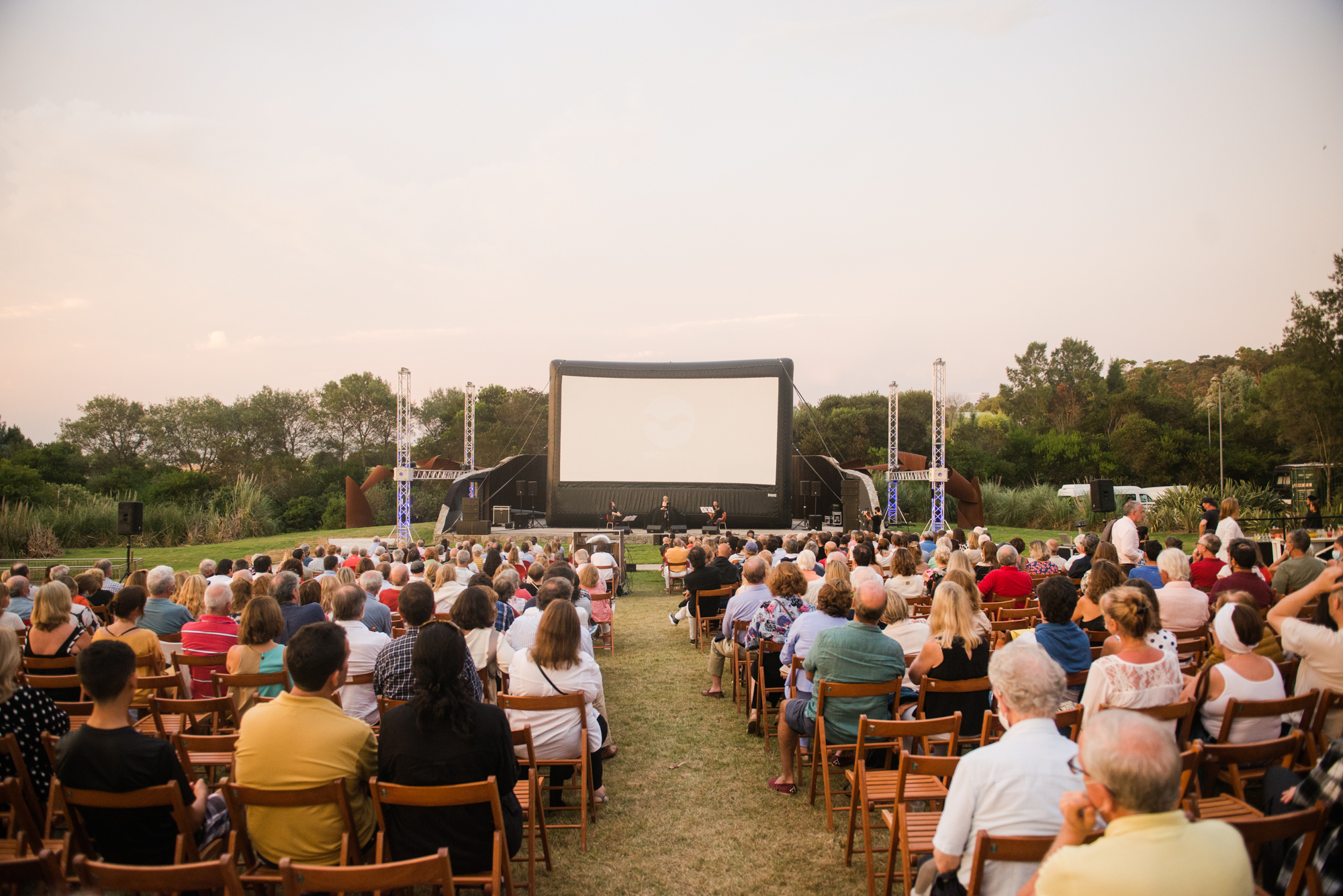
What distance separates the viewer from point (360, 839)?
2199 mm

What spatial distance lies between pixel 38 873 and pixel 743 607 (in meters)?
4.06

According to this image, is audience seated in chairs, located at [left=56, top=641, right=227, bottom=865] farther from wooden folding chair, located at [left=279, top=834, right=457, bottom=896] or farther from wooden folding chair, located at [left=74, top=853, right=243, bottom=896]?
wooden folding chair, located at [left=279, top=834, right=457, bottom=896]

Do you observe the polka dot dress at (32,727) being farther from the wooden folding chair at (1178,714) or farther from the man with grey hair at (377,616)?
the wooden folding chair at (1178,714)

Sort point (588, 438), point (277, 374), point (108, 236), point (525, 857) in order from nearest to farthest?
point (525, 857) → point (588, 438) → point (108, 236) → point (277, 374)

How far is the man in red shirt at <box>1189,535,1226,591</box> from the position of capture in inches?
215

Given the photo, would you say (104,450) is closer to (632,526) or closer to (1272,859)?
(632,526)

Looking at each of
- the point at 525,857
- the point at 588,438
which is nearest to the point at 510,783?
the point at 525,857

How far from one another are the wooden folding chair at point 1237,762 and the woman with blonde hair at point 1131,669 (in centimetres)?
27

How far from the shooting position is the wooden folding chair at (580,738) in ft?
9.82

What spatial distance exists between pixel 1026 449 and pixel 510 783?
3685cm

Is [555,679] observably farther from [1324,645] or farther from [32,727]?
[1324,645]

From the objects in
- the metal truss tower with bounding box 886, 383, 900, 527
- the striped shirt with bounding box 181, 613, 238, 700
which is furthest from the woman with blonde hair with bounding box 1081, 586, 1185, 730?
the metal truss tower with bounding box 886, 383, 900, 527

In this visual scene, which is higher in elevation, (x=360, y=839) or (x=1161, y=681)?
(x=1161, y=681)

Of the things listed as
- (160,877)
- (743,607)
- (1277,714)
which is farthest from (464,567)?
(1277,714)
